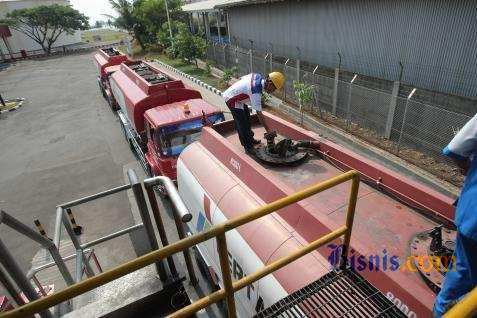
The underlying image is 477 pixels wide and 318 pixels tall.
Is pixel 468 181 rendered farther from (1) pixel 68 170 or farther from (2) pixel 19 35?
(2) pixel 19 35

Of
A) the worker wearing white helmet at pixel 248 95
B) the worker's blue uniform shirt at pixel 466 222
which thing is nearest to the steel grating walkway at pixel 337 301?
the worker's blue uniform shirt at pixel 466 222

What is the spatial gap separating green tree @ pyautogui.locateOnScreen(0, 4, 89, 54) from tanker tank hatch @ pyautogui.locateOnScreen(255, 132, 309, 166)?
51.9 meters

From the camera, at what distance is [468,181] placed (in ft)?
6.70

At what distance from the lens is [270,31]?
62.7ft

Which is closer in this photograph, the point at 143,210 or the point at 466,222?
the point at 466,222

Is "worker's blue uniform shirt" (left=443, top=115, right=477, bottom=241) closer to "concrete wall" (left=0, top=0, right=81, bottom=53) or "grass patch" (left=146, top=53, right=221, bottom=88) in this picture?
"grass patch" (left=146, top=53, right=221, bottom=88)

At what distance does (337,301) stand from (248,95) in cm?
373

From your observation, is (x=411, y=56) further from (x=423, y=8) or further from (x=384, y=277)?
(x=384, y=277)

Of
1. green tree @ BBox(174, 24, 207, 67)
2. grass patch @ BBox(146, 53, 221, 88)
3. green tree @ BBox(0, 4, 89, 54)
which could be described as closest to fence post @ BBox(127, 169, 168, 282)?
grass patch @ BBox(146, 53, 221, 88)

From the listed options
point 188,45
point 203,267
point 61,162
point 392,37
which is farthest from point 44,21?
point 203,267

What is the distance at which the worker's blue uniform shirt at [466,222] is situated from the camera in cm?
194

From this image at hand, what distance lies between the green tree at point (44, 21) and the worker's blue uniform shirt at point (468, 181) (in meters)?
55.1

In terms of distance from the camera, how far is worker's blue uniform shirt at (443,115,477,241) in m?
1.92

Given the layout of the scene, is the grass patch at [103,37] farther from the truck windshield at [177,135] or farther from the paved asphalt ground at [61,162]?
the truck windshield at [177,135]
